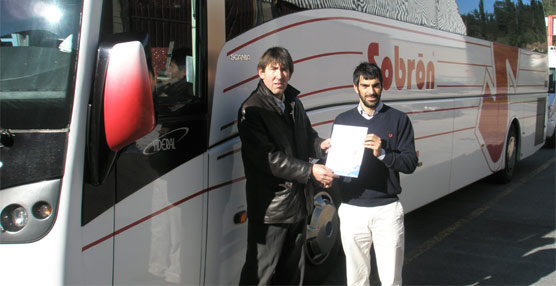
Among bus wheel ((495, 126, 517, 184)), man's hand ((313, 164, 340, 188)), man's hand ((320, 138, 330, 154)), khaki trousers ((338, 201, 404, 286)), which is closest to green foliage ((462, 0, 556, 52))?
bus wheel ((495, 126, 517, 184))

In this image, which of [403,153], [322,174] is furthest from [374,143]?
[322,174]

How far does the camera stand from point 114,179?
109 inches

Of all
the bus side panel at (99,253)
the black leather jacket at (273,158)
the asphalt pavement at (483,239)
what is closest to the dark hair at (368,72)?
the black leather jacket at (273,158)

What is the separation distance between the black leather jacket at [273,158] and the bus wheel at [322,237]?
110cm

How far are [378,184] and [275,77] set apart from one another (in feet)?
3.34

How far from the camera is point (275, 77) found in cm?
345

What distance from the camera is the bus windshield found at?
2.54 m

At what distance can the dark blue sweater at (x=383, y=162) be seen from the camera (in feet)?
11.8

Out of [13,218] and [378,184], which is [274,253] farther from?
[13,218]

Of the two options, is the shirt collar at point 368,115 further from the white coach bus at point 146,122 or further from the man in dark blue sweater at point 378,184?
the white coach bus at point 146,122

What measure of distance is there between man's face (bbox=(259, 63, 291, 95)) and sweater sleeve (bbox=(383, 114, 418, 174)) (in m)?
0.82

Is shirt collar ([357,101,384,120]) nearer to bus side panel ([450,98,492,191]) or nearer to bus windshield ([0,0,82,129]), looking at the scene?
bus windshield ([0,0,82,129])

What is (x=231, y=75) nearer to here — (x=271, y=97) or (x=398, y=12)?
(x=271, y=97)

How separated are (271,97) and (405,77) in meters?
2.95
